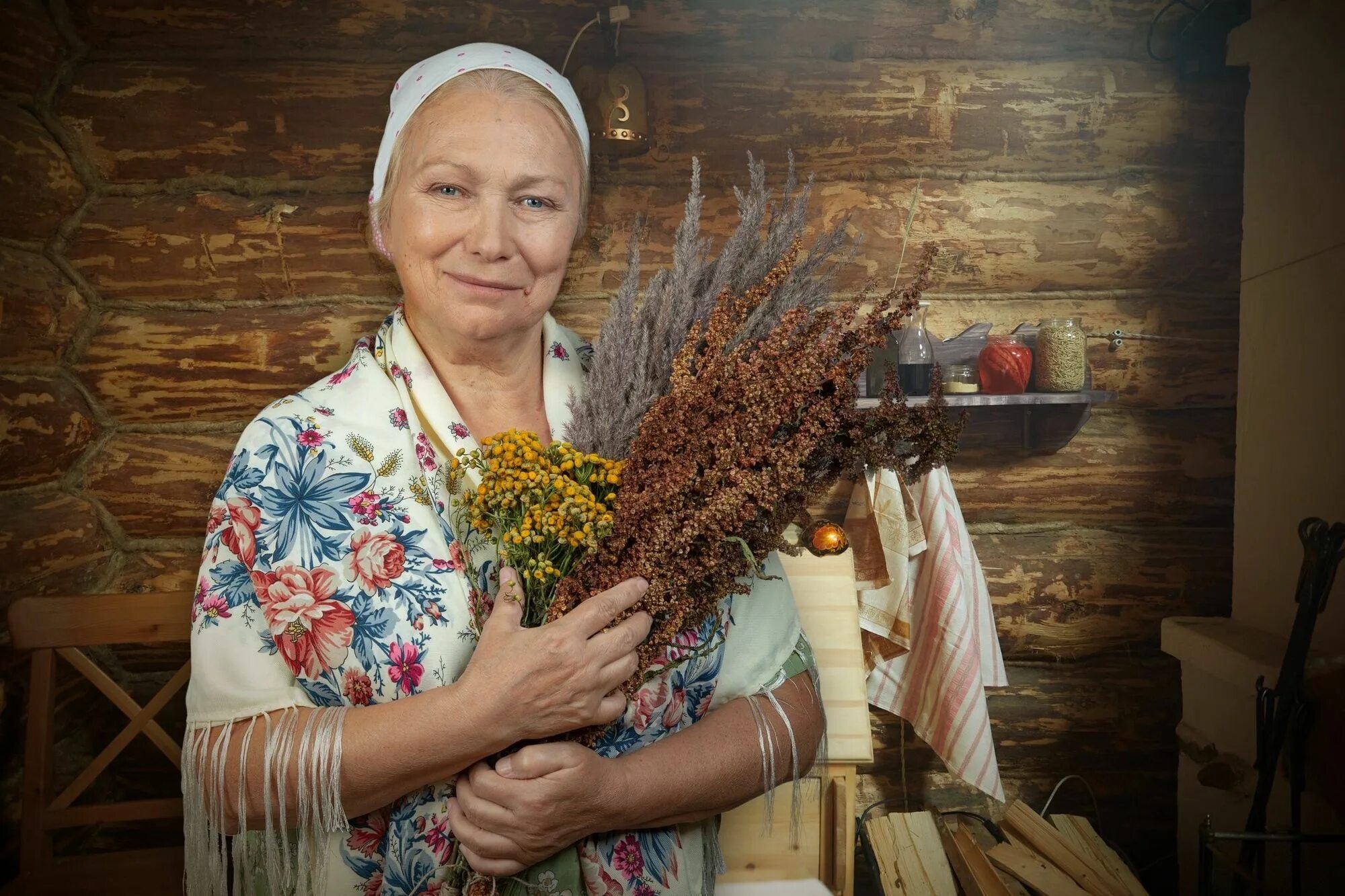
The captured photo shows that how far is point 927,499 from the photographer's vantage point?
5.62 ft

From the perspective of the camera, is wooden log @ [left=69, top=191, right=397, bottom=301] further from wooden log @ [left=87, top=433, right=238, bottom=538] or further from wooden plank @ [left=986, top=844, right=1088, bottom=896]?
wooden plank @ [left=986, top=844, right=1088, bottom=896]

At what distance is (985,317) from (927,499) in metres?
0.54

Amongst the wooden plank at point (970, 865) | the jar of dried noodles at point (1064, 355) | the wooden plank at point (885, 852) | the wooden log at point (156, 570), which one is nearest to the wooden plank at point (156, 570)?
the wooden log at point (156, 570)

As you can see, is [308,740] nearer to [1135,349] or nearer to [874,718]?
[874,718]

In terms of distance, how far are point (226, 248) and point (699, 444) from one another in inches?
56.9

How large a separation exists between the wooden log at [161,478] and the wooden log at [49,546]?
0.22ft

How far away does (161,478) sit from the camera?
1.78 metres

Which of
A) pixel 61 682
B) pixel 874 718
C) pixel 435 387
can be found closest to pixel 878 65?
pixel 435 387

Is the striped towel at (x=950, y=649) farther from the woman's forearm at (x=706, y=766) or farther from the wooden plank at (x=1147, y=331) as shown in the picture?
the woman's forearm at (x=706, y=766)

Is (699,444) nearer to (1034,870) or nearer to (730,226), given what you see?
(730,226)

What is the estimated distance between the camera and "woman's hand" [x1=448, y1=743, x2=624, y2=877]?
0.86 metres

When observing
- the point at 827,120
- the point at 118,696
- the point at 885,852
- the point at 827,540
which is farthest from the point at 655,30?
the point at 885,852

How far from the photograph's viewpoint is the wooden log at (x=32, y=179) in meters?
1.52

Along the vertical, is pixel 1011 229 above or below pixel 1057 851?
above
